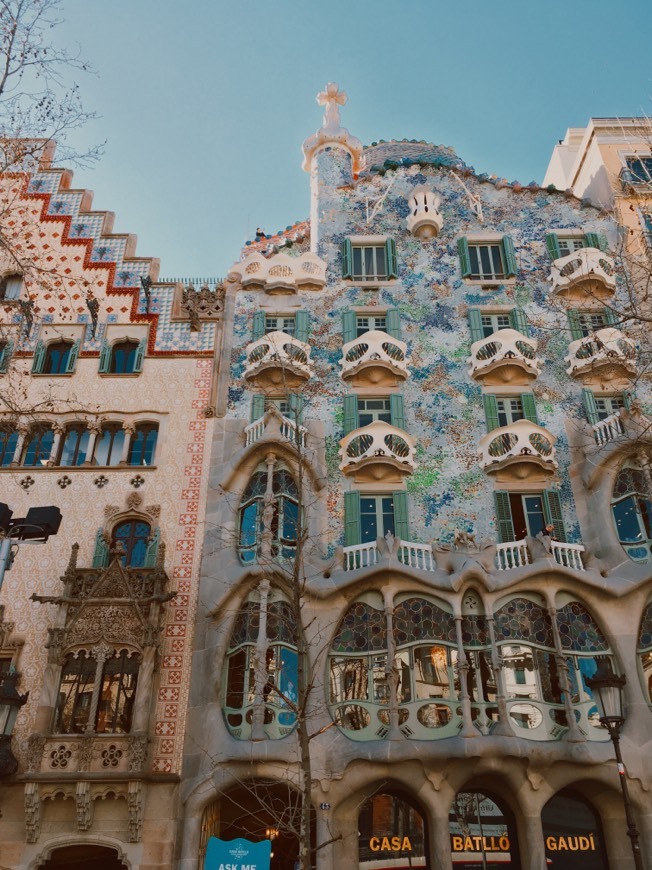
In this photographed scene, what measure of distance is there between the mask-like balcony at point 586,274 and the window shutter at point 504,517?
305 inches

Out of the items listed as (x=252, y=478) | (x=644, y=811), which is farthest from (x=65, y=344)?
(x=644, y=811)

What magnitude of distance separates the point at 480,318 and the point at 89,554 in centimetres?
1362

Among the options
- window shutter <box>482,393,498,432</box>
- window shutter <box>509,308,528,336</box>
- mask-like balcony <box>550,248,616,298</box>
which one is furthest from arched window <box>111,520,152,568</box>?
mask-like balcony <box>550,248,616,298</box>

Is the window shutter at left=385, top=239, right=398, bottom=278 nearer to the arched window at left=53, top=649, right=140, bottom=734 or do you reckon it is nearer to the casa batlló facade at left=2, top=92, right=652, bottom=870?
the casa batlló facade at left=2, top=92, right=652, bottom=870

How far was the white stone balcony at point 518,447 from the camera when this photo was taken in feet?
70.0

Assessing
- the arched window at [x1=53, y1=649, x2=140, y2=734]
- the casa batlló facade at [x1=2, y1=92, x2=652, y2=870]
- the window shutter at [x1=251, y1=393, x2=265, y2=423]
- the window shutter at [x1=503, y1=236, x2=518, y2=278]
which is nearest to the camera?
the casa batlló facade at [x1=2, y1=92, x2=652, y2=870]

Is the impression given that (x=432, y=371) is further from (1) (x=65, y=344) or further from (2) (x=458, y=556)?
(1) (x=65, y=344)

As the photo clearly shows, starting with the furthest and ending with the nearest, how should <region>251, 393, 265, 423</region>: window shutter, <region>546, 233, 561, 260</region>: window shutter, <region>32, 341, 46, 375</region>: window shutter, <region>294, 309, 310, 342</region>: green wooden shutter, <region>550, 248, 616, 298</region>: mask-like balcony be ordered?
<region>546, 233, 561, 260</region>: window shutter, <region>550, 248, 616, 298</region>: mask-like balcony, <region>294, 309, 310, 342</region>: green wooden shutter, <region>32, 341, 46, 375</region>: window shutter, <region>251, 393, 265, 423</region>: window shutter

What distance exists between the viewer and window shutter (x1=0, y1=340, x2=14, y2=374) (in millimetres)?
23844

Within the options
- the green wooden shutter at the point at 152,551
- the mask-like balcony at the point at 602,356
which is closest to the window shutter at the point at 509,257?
the mask-like balcony at the point at 602,356

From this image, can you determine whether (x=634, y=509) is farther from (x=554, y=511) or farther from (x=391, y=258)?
(x=391, y=258)

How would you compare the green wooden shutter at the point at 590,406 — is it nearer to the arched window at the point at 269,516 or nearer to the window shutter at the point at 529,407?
the window shutter at the point at 529,407

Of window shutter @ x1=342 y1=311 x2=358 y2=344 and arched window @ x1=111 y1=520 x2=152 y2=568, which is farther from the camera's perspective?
window shutter @ x1=342 y1=311 x2=358 y2=344

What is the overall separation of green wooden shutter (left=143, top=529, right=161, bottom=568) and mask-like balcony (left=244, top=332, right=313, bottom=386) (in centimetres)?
555
